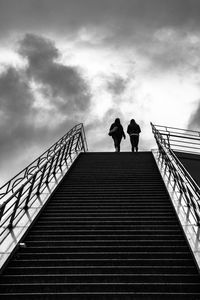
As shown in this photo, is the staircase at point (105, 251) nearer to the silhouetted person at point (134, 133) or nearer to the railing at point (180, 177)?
the railing at point (180, 177)

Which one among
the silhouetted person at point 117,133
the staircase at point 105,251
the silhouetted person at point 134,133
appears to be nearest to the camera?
the staircase at point 105,251

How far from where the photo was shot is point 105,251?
16.0ft

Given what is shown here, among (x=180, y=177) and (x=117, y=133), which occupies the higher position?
(x=117, y=133)

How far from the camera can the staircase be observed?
4.03 m

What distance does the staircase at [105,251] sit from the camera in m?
4.03

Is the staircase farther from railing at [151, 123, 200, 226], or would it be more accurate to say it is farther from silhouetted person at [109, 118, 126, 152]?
silhouetted person at [109, 118, 126, 152]

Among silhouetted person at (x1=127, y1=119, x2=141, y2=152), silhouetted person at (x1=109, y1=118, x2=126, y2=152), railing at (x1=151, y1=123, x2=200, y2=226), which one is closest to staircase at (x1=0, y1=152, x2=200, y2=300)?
railing at (x1=151, y1=123, x2=200, y2=226)

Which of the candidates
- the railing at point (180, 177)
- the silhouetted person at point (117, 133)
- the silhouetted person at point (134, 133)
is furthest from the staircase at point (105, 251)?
the silhouetted person at point (117, 133)

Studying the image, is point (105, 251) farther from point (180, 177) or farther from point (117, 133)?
point (117, 133)

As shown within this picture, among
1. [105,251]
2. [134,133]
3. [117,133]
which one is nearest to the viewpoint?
[105,251]

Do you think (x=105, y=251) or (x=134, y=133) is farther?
(x=134, y=133)

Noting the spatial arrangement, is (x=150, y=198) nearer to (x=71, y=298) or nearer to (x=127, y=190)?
(x=127, y=190)

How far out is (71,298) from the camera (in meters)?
3.89

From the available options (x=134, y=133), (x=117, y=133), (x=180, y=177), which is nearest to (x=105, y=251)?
(x=180, y=177)
